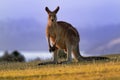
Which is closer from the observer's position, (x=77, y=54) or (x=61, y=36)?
(x=61, y=36)

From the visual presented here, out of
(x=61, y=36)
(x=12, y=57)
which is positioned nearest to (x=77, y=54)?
(x=61, y=36)

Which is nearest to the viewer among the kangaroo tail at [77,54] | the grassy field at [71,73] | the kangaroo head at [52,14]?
the grassy field at [71,73]

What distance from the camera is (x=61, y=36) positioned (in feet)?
59.1

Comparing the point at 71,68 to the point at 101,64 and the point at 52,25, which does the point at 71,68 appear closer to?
the point at 101,64

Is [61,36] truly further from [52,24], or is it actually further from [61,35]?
[52,24]

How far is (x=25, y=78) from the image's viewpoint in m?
13.9

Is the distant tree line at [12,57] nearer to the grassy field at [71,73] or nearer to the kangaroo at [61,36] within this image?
the kangaroo at [61,36]

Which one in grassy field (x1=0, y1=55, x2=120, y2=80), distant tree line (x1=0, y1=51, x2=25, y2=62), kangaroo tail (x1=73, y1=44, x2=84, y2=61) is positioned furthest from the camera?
distant tree line (x1=0, y1=51, x2=25, y2=62)

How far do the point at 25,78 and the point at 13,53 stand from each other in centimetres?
1228

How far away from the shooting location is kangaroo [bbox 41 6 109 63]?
17.8 meters

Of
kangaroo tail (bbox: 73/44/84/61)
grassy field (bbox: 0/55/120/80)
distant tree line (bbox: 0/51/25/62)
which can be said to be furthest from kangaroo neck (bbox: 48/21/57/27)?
distant tree line (bbox: 0/51/25/62)

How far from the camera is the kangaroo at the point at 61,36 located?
17.8 m

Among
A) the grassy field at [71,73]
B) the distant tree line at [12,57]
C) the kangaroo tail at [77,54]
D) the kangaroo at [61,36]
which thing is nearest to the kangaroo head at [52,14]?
the kangaroo at [61,36]

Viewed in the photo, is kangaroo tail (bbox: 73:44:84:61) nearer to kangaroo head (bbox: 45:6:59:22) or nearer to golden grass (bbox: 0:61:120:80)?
kangaroo head (bbox: 45:6:59:22)
